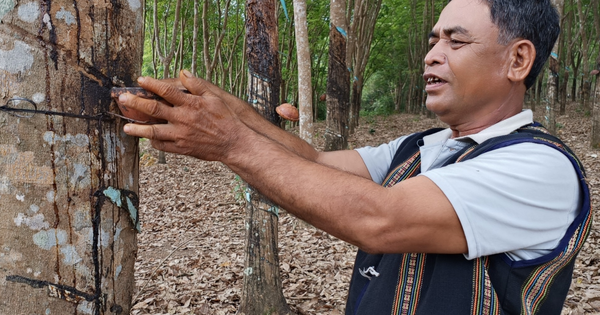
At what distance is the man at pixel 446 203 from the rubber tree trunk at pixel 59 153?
0.51 ft

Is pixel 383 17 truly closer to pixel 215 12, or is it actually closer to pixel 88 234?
pixel 215 12

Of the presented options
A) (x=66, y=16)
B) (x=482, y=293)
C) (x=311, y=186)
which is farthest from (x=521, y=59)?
(x=66, y=16)

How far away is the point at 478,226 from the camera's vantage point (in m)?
1.19

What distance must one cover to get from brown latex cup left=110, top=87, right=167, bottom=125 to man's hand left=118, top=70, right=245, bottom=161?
0.8 inches

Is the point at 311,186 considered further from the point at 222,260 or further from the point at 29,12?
the point at 222,260

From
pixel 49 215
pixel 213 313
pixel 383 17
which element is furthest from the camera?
pixel 383 17

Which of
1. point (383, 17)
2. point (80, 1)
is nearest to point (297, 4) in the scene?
point (80, 1)

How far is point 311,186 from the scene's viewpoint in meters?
1.22

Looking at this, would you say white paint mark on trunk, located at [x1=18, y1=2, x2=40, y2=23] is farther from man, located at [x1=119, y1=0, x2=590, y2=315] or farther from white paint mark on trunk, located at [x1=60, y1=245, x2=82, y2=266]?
white paint mark on trunk, located at [x1=60, y1=245, x2=82, y2=266]

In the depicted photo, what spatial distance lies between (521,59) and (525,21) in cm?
14

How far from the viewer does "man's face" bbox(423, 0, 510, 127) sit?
157 centimetres

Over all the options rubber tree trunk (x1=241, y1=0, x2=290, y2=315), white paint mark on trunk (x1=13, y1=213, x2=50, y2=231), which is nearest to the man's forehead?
white paint mark on trunk (x1=13, y1=213, x2=50, y2=231)

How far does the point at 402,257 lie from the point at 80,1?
4.29 ft

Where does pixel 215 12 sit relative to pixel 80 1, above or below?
above
